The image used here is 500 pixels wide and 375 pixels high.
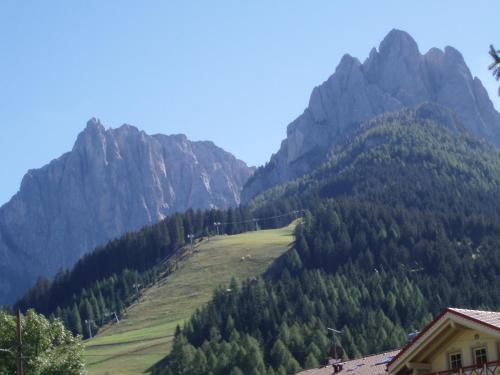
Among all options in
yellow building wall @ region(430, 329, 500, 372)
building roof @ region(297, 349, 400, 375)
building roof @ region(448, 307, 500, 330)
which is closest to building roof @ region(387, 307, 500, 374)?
building roof @ region(448, 307, 500, 330)

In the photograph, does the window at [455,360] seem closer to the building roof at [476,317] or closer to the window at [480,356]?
the window at [480,356]

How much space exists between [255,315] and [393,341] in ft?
117

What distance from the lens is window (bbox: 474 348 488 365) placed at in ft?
106

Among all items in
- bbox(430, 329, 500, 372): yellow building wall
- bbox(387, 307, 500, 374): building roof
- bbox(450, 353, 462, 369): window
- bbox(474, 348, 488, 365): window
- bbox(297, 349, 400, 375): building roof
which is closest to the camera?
bbox(387, 307, 500, 374): building roof

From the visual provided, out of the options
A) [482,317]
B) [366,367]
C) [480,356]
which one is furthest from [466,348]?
[366,367]

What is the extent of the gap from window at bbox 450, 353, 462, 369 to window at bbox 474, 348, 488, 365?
648 millimetres

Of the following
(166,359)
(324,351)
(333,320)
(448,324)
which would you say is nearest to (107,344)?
(166,359)

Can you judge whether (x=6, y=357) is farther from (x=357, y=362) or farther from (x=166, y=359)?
(x=166, y=359)

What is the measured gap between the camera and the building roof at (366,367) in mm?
59906

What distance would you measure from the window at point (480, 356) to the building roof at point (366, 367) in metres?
25.0

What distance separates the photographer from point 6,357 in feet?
180

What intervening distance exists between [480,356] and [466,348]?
0.55 meters

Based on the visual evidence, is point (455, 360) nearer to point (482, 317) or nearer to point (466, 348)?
point (466, 348)

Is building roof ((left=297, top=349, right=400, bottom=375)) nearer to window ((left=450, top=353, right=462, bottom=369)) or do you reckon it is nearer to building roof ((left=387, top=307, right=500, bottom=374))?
window ((left=450, top=353, right=462, bottom=369))
